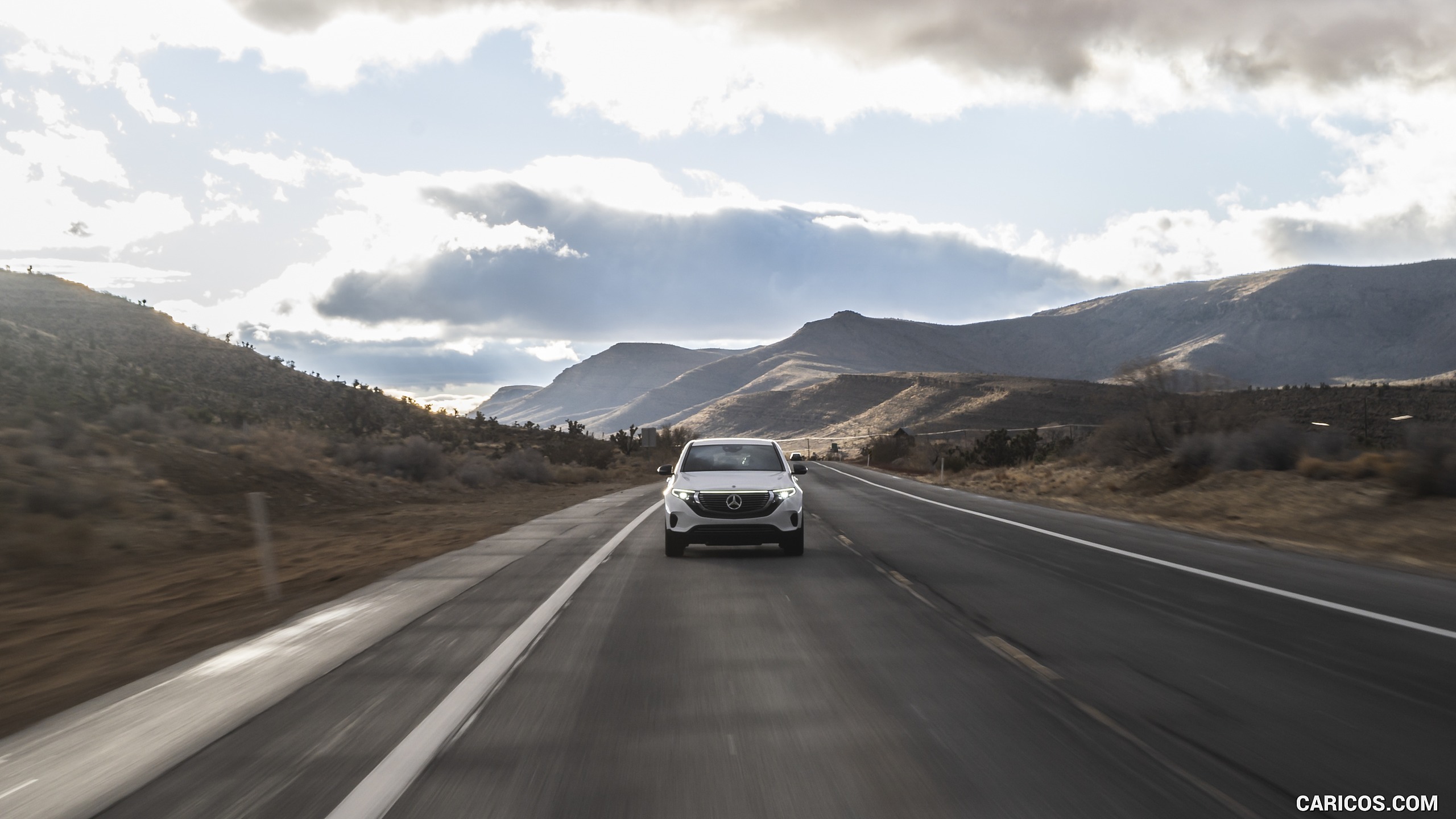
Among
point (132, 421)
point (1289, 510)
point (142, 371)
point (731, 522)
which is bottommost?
point (1289, 510)

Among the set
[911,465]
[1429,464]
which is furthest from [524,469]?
[911,465]

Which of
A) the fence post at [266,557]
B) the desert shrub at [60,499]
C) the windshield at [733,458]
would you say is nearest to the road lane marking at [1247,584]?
the windshield at [733,458]

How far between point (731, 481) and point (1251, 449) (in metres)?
17.1

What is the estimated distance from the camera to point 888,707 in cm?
589

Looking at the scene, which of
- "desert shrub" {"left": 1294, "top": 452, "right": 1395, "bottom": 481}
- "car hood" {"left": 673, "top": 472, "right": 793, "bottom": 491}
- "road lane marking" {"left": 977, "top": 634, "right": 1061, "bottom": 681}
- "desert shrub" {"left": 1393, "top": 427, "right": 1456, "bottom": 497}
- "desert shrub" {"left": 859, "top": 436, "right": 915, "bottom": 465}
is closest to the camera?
"road lane marking" {"left": 977, "top": 634, "right": 1061, "bottom": 681}

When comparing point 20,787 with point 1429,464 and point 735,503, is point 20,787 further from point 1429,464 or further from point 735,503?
point 1429,464

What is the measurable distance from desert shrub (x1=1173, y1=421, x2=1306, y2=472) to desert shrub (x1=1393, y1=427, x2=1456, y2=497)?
16.0ft

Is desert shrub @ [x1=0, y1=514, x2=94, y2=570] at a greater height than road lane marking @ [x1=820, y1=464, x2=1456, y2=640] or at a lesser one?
greater

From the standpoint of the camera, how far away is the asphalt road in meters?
4.39

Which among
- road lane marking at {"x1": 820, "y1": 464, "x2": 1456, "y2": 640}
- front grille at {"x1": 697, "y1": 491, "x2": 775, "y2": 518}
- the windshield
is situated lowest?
road lane marking at {"x1": 820, "y1": 464, "x2": 1456, "y2": 640}

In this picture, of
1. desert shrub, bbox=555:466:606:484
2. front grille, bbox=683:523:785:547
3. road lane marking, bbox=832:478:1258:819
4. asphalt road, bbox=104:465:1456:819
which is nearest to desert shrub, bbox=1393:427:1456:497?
asphalt road, bbox=104:465:1456:819

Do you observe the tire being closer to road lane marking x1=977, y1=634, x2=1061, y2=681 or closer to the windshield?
the windshield

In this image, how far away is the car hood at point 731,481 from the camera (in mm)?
14258

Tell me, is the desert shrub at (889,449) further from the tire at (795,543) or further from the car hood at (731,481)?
the tire at (795,543)
